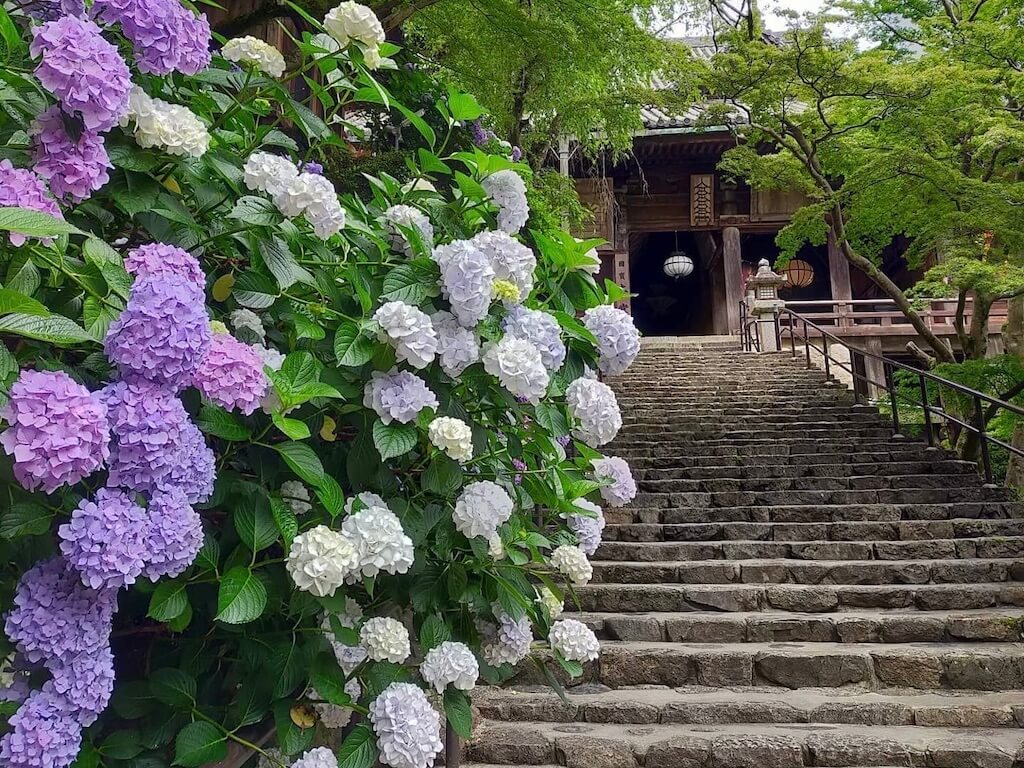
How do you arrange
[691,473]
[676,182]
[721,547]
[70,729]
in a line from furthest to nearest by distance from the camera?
[676,182] < [691,473] < [721,547] < [70,729]

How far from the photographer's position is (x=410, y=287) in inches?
52.9

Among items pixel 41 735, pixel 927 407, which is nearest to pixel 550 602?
pixel 41 735

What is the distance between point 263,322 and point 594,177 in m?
11.7

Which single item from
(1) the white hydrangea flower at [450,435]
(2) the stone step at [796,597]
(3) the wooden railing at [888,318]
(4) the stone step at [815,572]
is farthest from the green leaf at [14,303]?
(3) the wooden railing at [888,318]

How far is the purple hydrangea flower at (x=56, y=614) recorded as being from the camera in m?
0.89

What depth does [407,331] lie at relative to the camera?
1.22 m

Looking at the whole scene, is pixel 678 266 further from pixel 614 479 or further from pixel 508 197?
pixel 508 197

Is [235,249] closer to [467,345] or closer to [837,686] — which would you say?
[467,345]

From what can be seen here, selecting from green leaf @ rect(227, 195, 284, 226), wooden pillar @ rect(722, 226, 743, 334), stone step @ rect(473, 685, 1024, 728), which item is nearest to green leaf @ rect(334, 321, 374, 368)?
green leaf @ rect(227, 195, 284, 226)

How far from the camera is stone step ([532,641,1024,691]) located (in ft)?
11.5

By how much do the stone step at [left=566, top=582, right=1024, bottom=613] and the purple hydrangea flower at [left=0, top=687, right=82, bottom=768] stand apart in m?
3.75

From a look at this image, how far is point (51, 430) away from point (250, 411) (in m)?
0.28

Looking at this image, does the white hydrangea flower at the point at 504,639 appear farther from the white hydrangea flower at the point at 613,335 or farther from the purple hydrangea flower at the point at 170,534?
the purple hydrangea flower at the point at 170,534

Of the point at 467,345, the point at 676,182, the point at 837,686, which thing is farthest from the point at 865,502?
the point at 676,182
